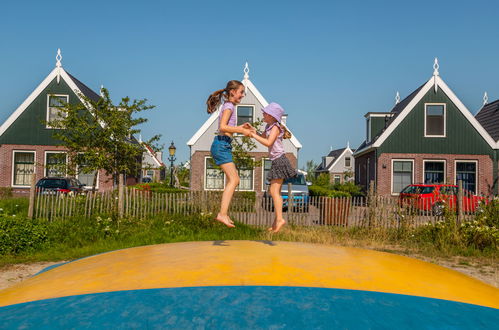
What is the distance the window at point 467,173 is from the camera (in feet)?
80.4

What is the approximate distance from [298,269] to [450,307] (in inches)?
27.6

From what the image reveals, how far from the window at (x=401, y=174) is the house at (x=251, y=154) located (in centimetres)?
615

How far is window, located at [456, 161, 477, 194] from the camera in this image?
24516mm

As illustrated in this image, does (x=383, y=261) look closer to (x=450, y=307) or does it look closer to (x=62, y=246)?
(x=450, y=307)

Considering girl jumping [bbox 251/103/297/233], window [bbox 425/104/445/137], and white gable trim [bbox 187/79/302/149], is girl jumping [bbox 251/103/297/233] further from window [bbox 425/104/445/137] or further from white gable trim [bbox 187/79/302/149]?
window [bbox 425/104/445/137]

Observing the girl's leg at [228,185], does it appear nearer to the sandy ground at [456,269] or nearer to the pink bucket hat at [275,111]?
the pink bucket hat at [275,111]

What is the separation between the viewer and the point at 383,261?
247cm

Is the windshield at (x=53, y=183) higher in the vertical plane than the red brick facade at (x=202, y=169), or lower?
lower

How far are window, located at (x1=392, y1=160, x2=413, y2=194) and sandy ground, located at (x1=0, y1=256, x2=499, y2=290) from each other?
1570 cm

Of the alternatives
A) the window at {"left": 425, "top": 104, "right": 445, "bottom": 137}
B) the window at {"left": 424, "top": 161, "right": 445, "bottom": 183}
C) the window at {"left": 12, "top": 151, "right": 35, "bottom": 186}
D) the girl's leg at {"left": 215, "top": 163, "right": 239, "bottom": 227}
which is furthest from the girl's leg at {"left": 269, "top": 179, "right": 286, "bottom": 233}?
the window at {"left": 12, "top": 151, "right": 35, "bottom": 186}

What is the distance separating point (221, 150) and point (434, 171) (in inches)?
969

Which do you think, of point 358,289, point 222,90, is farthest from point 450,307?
point 222,90

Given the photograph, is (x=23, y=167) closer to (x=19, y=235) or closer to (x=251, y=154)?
(x=251, y=154)

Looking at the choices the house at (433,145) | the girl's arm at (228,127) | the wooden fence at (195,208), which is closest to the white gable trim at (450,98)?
the house at (433,145)
